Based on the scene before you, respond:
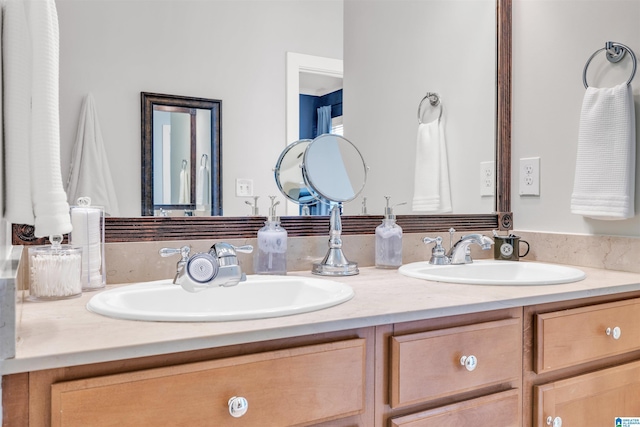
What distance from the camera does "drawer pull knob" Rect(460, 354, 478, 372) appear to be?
99 centimetres

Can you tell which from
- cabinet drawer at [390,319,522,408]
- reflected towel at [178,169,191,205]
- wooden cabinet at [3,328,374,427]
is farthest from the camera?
reflected towel at [178,169,191,205]

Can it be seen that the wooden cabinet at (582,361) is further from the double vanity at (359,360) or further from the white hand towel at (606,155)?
the white hand towel at (606,155)

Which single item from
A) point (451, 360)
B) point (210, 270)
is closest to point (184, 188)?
point (210, 270)

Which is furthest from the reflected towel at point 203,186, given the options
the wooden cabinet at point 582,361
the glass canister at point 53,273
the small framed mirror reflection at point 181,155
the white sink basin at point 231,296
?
the wooden cabinet at point 582,361

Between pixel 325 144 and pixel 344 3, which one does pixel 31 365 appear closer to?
pixel 325 144

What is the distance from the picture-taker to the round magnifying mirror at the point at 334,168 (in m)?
1.42

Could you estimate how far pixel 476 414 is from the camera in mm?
1021

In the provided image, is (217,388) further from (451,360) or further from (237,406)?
(451,360)

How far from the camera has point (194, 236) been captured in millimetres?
1320

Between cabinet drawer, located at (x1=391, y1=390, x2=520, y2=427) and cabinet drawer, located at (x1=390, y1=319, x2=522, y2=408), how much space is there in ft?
0.10

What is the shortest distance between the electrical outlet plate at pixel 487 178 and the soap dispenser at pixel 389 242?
0.52 metres

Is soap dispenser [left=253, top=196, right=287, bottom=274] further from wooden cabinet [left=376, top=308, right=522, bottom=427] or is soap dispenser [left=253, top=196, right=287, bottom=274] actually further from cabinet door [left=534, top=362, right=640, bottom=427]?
cabinet door [left=534, top=362, right=640, bottom=427]

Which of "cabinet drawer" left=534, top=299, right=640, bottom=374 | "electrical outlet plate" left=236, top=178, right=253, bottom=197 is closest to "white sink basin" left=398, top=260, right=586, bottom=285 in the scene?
"cabinet drawer" left=534, top=299, right=640, bottom=374

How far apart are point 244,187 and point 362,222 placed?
15.8 inches
